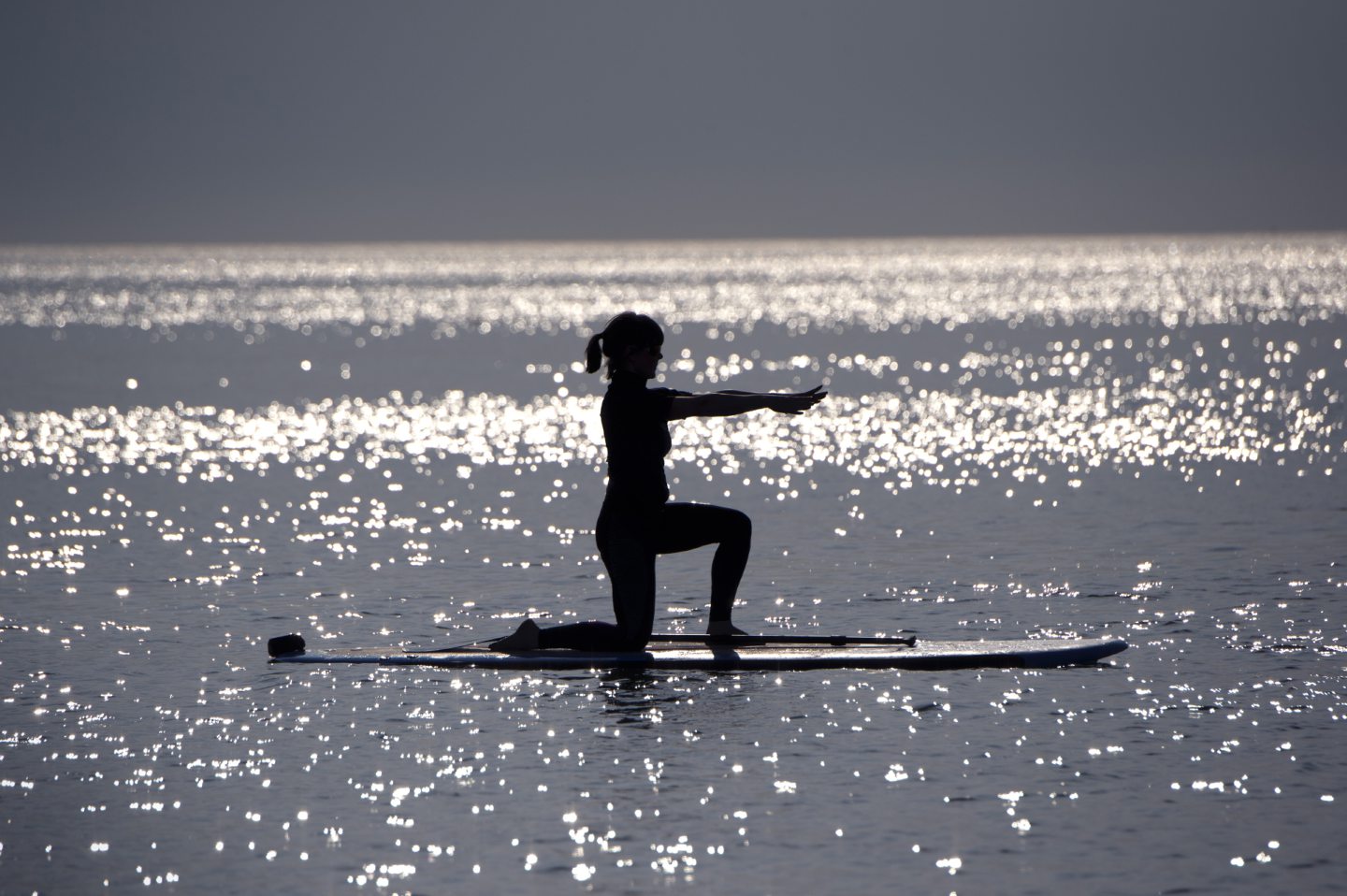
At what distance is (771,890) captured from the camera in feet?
27.7

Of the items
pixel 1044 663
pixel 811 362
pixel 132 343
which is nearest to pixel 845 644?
pixel 1044 663

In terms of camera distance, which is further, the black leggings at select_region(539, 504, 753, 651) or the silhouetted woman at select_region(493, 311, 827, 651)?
the black leggings at select_region(539, 504, 753, 651)

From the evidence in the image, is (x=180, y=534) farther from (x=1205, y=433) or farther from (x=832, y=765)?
(x=1205, y=433)

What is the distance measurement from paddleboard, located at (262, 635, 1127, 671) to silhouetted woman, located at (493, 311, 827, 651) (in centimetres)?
18

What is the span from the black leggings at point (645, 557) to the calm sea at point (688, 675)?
403 millimetres

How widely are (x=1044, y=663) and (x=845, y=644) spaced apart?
1377mm

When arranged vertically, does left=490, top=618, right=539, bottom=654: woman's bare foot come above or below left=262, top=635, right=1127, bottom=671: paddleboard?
above

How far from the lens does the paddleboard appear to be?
1295cm

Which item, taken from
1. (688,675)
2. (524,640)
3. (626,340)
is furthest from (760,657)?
(626,340)

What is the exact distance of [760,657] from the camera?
13.0 metres

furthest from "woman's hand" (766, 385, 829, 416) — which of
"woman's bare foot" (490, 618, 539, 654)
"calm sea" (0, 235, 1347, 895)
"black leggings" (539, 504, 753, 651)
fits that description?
"woman's bare foot" (490, 618, 539, 654)

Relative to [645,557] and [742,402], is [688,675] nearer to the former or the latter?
[645,557]

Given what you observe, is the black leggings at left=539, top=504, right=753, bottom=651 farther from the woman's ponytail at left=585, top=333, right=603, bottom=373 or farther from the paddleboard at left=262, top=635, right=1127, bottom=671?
the woman's ponytail at left=585, top=333, right=603, bottom=373

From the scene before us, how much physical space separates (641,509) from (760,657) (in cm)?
128
